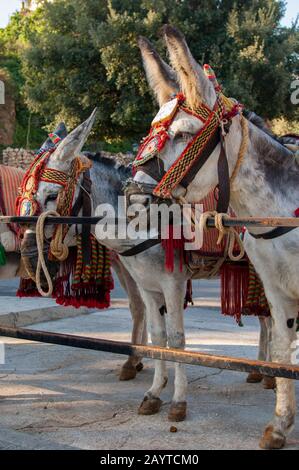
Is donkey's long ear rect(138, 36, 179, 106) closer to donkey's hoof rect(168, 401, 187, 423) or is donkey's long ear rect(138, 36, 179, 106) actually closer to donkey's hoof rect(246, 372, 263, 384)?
donkey's hoof rect(168, 401, 187, 423)

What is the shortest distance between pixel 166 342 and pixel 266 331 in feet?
3.79

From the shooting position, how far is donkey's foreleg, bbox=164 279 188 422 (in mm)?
4273

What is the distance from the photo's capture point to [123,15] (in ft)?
66.5

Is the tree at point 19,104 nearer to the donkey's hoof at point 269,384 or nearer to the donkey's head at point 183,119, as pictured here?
the donkey's hoof at point 269,384

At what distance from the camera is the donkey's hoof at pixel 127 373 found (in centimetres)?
547

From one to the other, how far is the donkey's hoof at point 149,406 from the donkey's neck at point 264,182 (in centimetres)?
179

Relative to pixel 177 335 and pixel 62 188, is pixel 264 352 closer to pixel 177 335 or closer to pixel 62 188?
pixel 177 335

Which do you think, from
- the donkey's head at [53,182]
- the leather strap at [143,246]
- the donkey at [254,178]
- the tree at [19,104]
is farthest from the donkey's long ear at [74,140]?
the tree at [19,104]

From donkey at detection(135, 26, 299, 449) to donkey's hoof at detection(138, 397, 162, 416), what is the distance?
135 centimetres

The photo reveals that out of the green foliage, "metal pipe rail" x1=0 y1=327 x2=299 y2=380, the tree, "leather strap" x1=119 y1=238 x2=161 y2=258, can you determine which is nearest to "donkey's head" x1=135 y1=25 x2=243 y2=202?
"metal pipe rail" x1=0 y1=327 x2=299 y2=380

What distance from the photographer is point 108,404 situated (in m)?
4.69

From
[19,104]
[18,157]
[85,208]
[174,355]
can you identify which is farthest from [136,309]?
[19,104]
